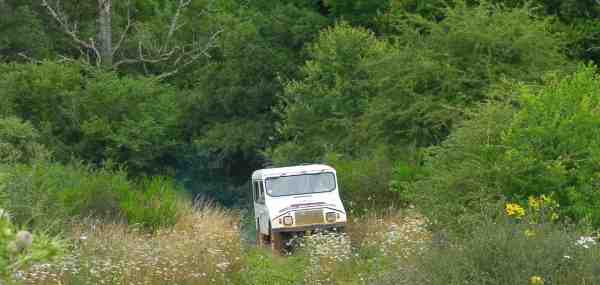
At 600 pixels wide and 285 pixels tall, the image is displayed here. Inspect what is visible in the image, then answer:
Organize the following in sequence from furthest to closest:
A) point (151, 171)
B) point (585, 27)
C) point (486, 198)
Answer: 1. point (151, 171)
2. point (585, 27)
3. point (486, 198)

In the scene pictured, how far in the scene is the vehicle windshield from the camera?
66.8ft

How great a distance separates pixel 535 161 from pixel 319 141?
1806 centimetres

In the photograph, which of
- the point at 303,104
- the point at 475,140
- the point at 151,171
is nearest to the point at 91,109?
the point at 151,171

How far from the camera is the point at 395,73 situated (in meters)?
25.0

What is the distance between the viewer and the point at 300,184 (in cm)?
2045

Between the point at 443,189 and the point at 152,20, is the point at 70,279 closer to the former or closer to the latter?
the point at 443,189

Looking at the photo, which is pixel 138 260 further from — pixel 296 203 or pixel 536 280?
pixel 536 280

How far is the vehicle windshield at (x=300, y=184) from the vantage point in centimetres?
2036

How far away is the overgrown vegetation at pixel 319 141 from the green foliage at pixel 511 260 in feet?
0.07

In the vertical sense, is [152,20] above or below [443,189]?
below

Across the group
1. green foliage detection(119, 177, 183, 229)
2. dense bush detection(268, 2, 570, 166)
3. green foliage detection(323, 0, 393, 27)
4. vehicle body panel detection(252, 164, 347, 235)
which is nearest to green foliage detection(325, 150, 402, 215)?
dense bush detection(268, 2, 570, 166)

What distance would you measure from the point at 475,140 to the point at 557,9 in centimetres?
1878

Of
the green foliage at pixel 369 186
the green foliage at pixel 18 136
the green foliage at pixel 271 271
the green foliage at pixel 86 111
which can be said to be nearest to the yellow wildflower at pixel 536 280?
the green foliage at pixel 271 271

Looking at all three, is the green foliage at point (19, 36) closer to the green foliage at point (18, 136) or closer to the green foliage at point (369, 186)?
the green foliage at point (18, 136)
